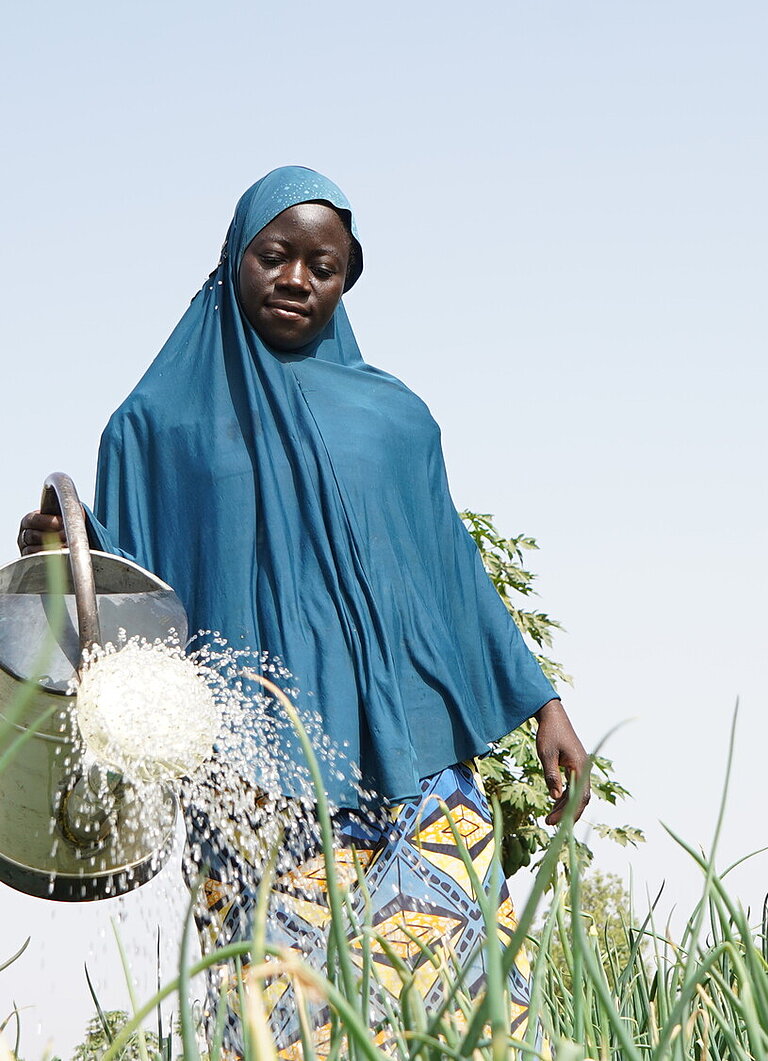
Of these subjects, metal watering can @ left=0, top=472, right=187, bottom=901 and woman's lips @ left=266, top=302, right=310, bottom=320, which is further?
woman's lips @ left=266, top=302, right=310, bottom=320

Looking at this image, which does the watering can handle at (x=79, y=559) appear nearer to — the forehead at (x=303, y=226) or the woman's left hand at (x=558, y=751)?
the forehead at (x=303, y=226)

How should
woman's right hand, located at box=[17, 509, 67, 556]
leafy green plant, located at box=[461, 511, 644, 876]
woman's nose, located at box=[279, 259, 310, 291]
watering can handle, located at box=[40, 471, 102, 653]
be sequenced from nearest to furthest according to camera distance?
watering can handle, located at box=[40, 471, 102, 653]
woman's right hand, located at box=[17, 509, 67, 556]
woman's nose, located at box=[279, 259, 310, 291]
leafy green plant, located at box=[461, 511, 644, 876]

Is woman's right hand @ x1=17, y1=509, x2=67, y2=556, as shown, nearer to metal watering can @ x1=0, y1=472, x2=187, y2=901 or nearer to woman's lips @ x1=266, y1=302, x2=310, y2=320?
metal watering can @ x1=0, y1=472, x2=187, y2=901

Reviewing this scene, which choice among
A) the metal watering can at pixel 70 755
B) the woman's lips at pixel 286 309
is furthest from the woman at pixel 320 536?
the metal watering can at pixel 70 755

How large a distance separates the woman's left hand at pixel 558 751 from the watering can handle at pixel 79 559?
0.89 metres

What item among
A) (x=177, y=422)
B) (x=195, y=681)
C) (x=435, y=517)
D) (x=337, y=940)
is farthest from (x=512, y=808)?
(x=337, y=940)

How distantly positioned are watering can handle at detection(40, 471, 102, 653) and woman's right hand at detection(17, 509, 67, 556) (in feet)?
0.18

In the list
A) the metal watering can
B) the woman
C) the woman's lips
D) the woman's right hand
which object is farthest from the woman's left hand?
the woman's right hand

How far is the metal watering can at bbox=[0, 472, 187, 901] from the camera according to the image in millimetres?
1624

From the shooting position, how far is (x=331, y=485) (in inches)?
84.1

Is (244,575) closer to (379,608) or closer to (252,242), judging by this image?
(379,608)

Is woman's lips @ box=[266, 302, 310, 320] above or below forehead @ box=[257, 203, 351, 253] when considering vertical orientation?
below

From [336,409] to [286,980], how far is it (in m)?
0.90

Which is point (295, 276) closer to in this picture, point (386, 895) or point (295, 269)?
point (295, 269)
